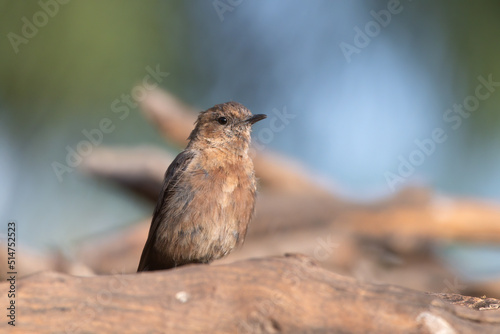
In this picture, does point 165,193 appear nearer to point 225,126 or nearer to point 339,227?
point 225,126

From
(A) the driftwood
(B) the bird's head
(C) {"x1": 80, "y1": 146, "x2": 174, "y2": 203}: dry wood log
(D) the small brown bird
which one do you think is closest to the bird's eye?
(B) the bird's head

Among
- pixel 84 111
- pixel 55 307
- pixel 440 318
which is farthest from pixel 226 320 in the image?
pixel 84 111

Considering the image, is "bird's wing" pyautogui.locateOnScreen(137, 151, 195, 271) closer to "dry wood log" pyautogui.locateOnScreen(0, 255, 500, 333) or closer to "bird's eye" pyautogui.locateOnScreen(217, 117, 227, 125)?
"bird's eye" pyautogui.locateOnScreen(217, 117, 227, 125)

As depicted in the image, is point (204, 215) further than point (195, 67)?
No

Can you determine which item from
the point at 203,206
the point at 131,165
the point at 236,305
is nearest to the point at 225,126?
the point at 203,206

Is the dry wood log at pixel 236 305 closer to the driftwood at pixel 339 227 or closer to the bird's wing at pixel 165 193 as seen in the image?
the bird's wing at pixel 165 193

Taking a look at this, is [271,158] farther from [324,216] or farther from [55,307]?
[55,307]
